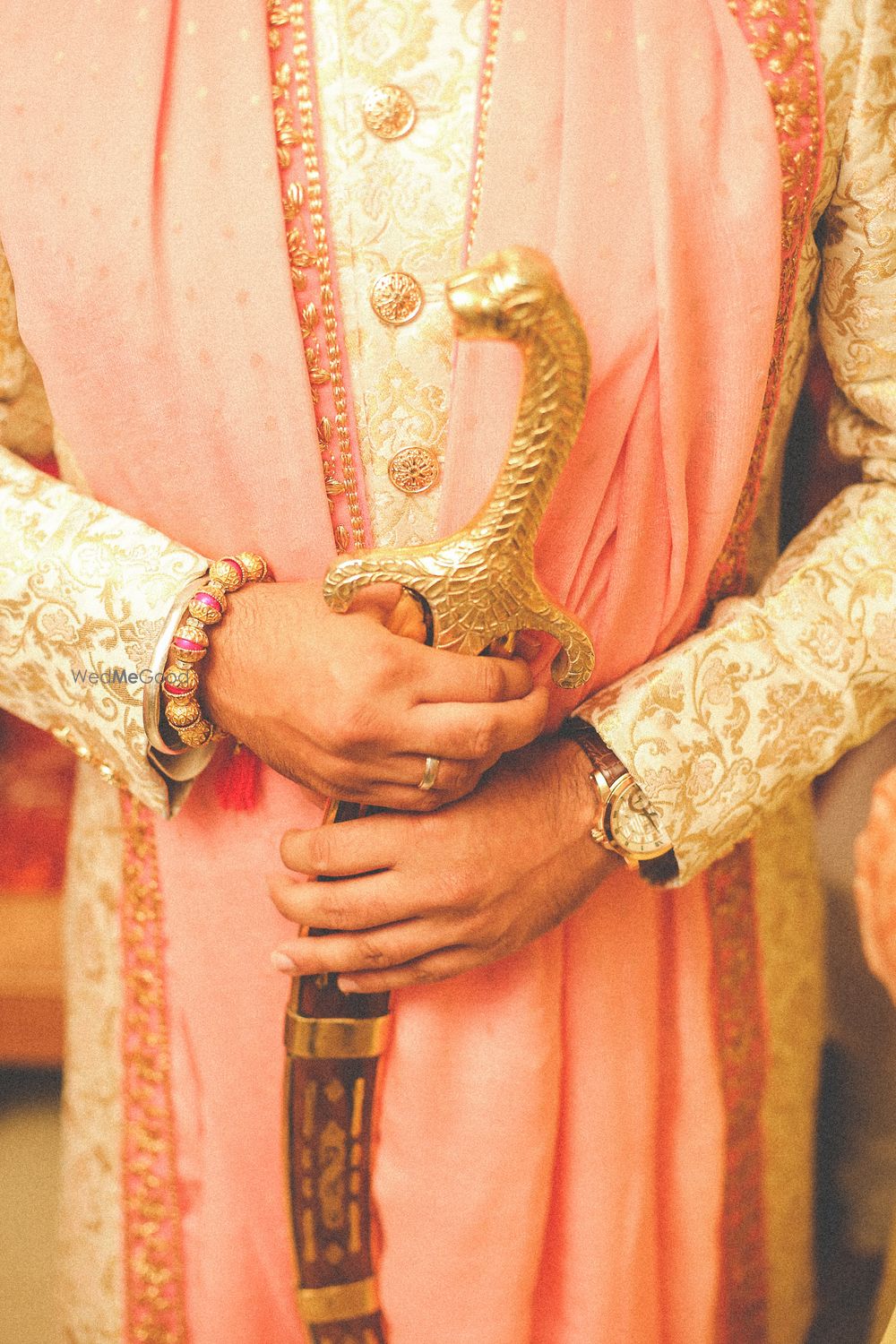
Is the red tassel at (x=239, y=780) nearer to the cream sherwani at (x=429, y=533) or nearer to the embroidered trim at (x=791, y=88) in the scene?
the cream sherwani at (x=429, y=533)

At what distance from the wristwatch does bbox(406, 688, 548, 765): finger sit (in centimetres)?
8

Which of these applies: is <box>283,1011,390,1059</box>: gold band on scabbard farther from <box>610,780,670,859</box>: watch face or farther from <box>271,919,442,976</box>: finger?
<box>610,780,670,859</box>: watch face

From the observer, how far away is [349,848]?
20.9 inches

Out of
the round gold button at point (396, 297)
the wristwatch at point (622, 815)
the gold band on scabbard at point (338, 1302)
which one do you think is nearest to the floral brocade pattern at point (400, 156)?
the round gold button at point (396, 297)

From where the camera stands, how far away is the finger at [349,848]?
53 centimetres

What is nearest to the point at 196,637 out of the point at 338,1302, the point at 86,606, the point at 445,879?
the point at 86,606

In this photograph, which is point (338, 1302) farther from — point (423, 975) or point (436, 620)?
point (436, 620)

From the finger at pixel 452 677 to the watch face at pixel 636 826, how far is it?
12 cm

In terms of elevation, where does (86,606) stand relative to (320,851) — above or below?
above

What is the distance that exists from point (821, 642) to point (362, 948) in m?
0.32

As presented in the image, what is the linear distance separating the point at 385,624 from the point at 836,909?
3.22 ft

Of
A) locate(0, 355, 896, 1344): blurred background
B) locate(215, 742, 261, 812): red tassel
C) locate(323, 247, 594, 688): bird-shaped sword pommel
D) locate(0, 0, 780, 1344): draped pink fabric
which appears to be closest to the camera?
locate(323, 247, 594, 688): bird-shaped sword pommel

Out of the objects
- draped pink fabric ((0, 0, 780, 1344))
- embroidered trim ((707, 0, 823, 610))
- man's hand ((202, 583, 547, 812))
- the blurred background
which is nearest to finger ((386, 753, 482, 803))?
man's hand ((202, 583, 547, 812))

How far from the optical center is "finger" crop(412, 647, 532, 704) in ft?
1.61
